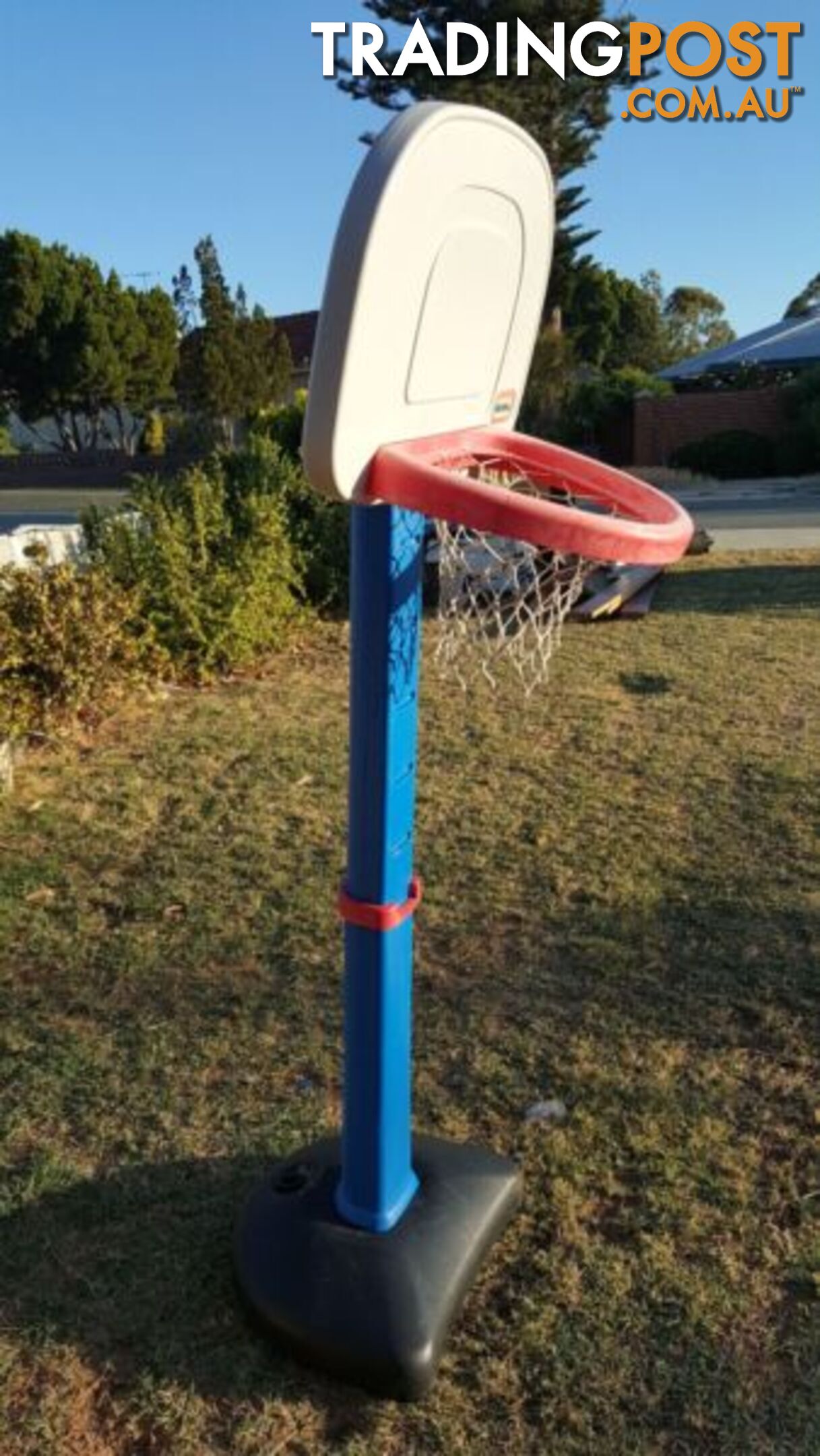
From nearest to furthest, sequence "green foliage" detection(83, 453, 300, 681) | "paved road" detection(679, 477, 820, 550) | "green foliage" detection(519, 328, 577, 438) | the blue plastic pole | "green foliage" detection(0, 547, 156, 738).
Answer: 1. the blue plastic pole
2. "green foliage" detection(0, 547, 156, 738)
3. "green foliage" detection(83, 453, 300, 681)
4. "paved road" detection(679, 477, 820, 550)
5. "green foliage" detection(519, 328, 577, 438)

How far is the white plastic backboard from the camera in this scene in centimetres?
136

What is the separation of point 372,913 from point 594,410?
74.3 ft

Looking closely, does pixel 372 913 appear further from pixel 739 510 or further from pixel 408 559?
pixel 739 510

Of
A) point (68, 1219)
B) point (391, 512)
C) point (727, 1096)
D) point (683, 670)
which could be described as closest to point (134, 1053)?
point (68, 1219)

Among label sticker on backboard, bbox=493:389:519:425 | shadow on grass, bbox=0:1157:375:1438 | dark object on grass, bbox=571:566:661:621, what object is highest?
label sticker on backboard, bbox=493:389:519:425

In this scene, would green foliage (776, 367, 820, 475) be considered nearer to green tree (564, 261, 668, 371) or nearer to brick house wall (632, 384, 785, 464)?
brick house wall (632, 384, 785, 464)

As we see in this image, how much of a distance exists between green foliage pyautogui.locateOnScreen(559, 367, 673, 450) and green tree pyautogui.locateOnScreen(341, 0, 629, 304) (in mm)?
2214

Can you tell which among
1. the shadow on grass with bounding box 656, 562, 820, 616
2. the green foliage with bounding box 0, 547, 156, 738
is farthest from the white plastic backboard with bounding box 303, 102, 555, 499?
the shadow on grass with bounding box 656, 562, 820, 616

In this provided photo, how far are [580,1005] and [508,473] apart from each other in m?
1.52

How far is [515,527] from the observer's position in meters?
1.41

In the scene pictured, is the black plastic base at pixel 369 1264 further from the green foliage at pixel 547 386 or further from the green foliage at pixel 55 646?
the green foliage at pixel 547 386

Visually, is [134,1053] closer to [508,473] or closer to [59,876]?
[59,876]

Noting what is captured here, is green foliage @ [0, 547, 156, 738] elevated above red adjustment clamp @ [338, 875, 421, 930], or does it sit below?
below

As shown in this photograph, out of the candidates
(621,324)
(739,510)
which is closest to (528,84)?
(739,510)
